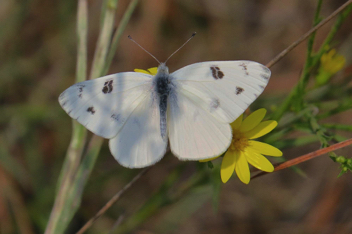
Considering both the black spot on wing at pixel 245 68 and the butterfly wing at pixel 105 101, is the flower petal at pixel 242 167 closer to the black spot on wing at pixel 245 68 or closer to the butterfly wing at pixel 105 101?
the black spot on wing at pixel 245 68

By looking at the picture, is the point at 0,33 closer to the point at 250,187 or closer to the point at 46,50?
the point at 46,50

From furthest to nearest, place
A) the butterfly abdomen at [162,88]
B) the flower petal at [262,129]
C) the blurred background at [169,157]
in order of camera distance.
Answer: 1. the blurred background at [169,157]
2. the butterfly abdomen at [162,88]
3. the flower petal at [262,129]

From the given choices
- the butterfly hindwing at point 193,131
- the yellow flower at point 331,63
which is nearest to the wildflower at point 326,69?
the yellow flower at point 331,63

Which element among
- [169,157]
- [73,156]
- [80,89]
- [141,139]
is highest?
[80,89]

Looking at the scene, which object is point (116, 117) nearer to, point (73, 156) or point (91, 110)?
point (91, 110)

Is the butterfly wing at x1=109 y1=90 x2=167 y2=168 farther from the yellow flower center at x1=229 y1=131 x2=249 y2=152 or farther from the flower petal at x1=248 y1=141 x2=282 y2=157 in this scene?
the flower petal at x1=248 y1=141 x2=282 y2=157

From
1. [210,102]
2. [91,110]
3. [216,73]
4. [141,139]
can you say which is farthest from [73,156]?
[216,73]

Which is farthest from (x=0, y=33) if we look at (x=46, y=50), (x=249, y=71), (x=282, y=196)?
(x=282, y=196)
